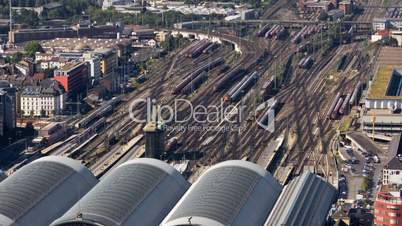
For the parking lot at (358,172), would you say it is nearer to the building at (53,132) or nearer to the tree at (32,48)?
the building at (53,132)

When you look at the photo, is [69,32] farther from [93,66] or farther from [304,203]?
[304,203]

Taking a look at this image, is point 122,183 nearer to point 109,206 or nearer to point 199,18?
point 109,206

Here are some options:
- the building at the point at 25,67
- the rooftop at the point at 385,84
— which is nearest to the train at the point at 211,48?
the building at the point at 25,67

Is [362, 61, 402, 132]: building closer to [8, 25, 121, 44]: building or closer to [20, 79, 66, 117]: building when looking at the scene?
[20, 79, 66, 117]: building

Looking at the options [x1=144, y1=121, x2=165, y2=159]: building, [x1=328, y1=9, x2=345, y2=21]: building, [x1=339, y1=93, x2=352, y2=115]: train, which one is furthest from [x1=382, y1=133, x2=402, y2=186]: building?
[x1=328, y1=9, x2=345, y2=21]: building

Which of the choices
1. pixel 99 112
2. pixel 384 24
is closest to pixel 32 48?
pixel 99 112
